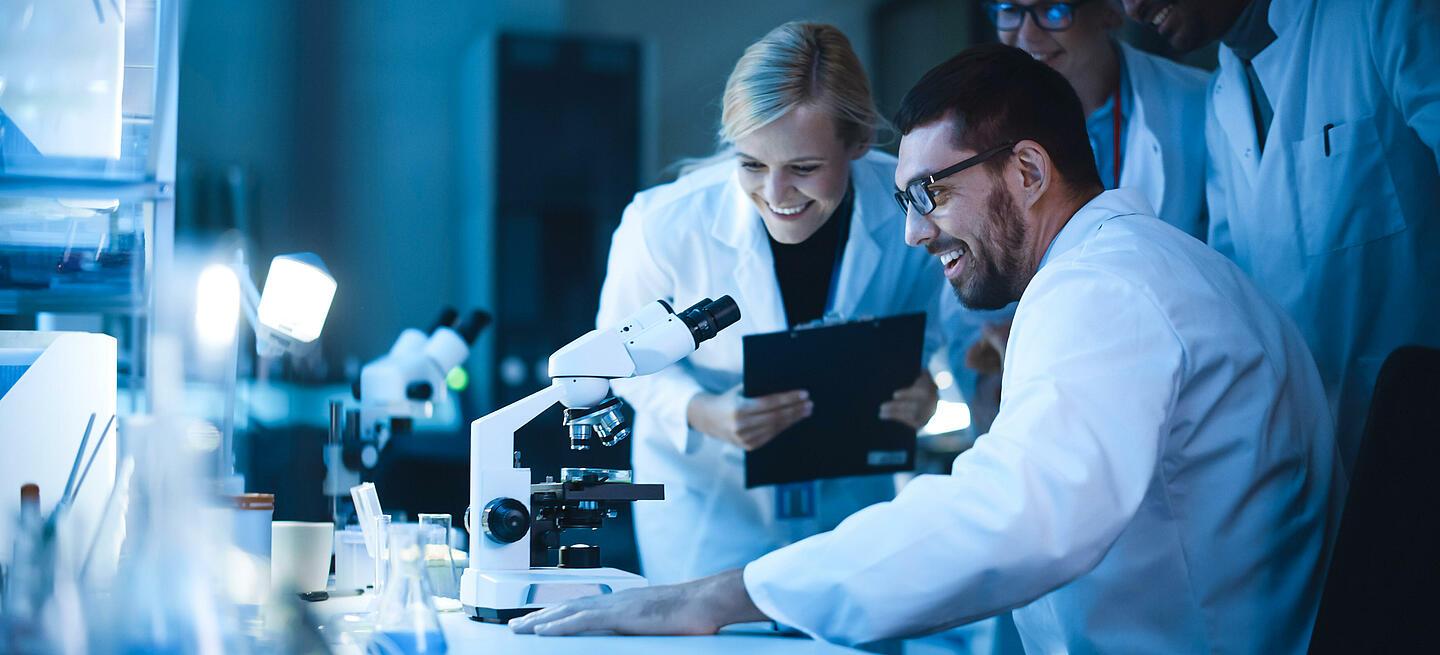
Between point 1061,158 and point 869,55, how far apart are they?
4.74 metres

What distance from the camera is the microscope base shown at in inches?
54.9

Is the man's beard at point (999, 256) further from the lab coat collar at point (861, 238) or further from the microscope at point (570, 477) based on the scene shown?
the lab coat collar at point (861, 238)

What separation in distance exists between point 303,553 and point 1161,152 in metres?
1.68

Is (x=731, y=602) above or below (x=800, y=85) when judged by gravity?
below

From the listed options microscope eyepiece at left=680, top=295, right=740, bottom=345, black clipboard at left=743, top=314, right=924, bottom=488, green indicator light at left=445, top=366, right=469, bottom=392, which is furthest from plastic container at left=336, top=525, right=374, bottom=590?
black clipboard at left=743, top=314, right=924, bottom=488

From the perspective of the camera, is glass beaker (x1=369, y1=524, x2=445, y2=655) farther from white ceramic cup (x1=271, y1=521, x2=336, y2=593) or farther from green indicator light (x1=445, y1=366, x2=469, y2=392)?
green indicator light (x1=445, y1=366, x2=469, y2=392)

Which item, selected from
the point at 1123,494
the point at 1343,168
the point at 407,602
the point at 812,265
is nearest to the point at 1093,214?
the point at 1123,494

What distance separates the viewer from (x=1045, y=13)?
220 cm

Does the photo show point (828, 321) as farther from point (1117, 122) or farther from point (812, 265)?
point (1117, 122)

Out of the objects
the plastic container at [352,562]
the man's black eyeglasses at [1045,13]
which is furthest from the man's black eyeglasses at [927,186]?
the plastic container at [352,562]

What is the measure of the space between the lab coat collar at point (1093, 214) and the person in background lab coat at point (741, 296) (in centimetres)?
66

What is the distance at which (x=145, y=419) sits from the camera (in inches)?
50.8

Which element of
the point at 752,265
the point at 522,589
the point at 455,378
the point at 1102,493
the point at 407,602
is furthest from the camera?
the point at 752,265

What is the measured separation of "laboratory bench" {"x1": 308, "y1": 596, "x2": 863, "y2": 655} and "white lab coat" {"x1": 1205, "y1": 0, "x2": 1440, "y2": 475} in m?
1.05
